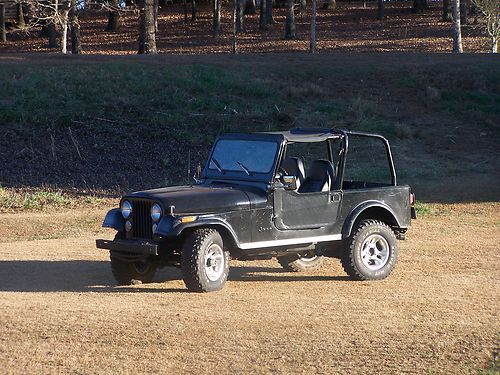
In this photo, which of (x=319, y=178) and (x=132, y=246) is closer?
(x=132, y=246)

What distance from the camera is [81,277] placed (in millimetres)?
12336

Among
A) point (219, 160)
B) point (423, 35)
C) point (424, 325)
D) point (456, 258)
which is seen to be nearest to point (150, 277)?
point (219, 160)

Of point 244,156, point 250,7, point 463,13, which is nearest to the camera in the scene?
point 244,156

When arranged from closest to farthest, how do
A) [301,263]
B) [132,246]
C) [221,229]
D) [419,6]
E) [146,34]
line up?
[132,246]
[221,229]
[301,263]
[146,34]
[419,6]

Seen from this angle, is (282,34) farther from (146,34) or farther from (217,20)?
(146,34)

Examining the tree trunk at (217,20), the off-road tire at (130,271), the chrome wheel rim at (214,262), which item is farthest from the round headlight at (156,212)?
the tree trunk at (217,20)

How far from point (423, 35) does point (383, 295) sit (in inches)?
1631

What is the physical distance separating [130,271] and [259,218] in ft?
5.68

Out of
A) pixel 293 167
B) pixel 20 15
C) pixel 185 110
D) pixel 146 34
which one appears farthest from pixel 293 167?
pixel 20 15

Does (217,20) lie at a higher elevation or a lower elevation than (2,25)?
higher

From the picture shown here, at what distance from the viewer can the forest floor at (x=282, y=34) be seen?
4681 cm

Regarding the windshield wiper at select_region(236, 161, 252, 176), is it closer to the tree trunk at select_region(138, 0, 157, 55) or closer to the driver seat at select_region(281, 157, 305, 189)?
the driver seat at select_region(281, 157, 305, 189)

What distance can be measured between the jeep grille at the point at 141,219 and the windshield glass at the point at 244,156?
1292 mm

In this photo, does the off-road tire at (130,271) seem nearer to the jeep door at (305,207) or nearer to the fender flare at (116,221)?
the fender flare at (116,221)
